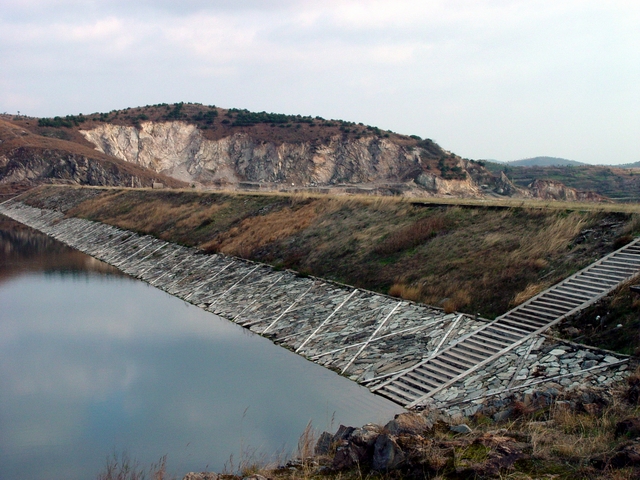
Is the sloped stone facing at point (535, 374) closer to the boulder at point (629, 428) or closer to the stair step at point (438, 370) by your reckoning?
the stair step at point (438, 370)

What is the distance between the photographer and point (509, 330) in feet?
47.9

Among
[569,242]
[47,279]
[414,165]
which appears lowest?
[47,279]

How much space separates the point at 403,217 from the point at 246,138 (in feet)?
238

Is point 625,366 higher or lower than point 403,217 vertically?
lower

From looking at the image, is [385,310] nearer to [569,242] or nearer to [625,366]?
[569,242]

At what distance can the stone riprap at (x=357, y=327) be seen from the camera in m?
12.4

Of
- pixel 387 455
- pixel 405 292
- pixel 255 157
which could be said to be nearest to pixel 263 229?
pixel 405 292

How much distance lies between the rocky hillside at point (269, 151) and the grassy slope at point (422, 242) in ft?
157

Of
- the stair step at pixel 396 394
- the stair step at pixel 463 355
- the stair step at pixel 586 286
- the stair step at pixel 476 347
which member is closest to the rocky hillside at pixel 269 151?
the stair step at pixel 586 286

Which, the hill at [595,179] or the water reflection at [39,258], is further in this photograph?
the hill at [595,179]

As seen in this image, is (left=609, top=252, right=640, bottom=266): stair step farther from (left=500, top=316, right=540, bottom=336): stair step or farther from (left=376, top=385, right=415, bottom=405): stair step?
(left=376, top=385, right=415, bottom=405): stair step

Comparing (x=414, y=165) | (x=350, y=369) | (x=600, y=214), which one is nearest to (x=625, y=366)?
(x=350, y=369)

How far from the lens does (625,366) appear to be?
11531 mm

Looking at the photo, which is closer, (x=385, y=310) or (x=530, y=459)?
(x=530, y=459)
